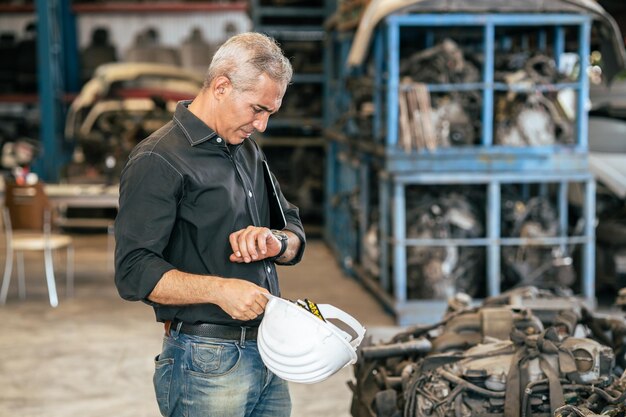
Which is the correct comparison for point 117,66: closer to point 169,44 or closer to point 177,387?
point 169,44

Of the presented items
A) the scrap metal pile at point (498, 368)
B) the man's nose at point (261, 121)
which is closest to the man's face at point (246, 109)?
the man's nose at point (261, 121)

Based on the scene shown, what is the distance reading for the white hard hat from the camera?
101 inches

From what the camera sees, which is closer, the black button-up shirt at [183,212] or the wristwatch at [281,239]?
the black button-up shirt at [183,212]

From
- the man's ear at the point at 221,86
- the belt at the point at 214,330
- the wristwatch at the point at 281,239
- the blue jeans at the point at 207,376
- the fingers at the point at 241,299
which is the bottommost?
the blue jeans at the point at 207,376

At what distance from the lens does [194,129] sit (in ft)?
9.02

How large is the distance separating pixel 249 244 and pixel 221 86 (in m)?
0.44

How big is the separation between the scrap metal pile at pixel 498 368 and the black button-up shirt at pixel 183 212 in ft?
3.88

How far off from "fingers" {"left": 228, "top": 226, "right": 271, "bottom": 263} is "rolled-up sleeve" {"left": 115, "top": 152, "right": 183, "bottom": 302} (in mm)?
172

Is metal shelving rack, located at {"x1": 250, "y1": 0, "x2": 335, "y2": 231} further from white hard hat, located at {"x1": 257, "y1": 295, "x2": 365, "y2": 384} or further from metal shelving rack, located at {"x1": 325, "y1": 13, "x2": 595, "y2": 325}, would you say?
white hard hat, located at {"x1": 257, "y1": 295, "x2": 365, "y2": 384}

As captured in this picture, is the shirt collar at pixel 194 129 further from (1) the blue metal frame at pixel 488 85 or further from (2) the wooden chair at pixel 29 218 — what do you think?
(2) the wooden chair at pixel 29 218

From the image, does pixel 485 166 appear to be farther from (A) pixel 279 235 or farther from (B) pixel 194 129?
(B) pixel 194 129

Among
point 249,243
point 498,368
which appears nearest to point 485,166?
point 498,368

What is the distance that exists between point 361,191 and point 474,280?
1581 millimetres

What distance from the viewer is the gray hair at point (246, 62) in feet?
8.62
